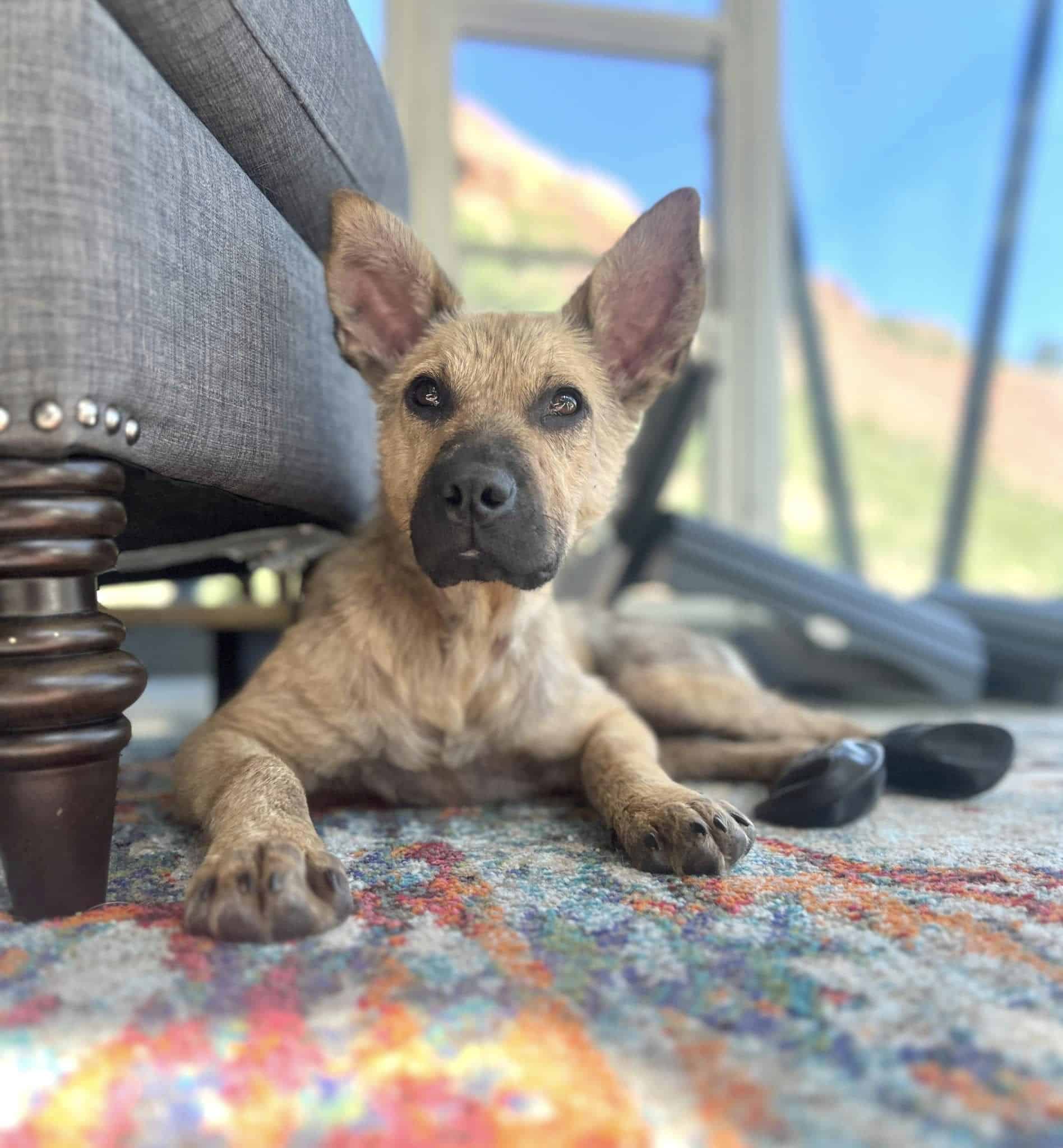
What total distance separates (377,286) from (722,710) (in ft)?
4.66

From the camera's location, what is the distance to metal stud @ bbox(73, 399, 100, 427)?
1.19 metres

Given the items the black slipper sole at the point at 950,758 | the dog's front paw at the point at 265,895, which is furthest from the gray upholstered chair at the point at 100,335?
the black slipper sole at the point at 950,758

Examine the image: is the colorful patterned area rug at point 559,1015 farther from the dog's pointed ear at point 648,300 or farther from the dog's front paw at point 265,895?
the dog's pointed ear at point 648,300

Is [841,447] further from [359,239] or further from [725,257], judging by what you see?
[359,239]

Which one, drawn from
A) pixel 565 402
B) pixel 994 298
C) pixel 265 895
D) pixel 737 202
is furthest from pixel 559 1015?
pixel 994 298

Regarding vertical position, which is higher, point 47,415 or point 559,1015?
point 47,415

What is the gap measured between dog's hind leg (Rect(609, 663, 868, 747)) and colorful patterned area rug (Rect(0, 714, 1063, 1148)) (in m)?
0.93

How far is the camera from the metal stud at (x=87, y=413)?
3.91 ft

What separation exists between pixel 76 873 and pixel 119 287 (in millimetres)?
810

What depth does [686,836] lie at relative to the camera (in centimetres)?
149

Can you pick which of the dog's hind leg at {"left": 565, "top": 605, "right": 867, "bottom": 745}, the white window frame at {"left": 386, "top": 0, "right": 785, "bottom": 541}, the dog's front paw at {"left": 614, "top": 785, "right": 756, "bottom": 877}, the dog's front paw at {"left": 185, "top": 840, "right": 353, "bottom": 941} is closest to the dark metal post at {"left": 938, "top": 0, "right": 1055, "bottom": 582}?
the white window frame at {"left": 386, "top": 0, "right": 785, "bottom": 541}

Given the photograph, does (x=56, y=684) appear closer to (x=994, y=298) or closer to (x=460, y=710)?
(x=460, y=710)

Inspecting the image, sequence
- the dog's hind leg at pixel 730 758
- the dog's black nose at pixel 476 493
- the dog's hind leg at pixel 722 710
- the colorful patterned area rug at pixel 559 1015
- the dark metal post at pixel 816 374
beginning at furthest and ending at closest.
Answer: the dark metal post at pixel 816 374, the dog's hind leg at pixel 722 710, the dog's hind leg at pixel 730 758, the dog's black nose at pixel 476 493, the colorful patterned area rug at pixel 559 1015

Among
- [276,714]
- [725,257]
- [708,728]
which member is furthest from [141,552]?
[725,257]
